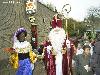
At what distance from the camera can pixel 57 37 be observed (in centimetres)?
1246

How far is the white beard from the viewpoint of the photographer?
1215 cm

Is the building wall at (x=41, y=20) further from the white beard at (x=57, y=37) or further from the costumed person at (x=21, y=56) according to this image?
the costumed person at (x=21, y=56)

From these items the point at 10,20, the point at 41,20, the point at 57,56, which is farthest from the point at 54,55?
the point at 41,20

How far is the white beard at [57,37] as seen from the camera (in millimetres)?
12155

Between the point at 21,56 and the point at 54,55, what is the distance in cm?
114

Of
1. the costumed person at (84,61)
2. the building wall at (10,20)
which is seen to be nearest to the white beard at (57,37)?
the costumed person at (84,61)

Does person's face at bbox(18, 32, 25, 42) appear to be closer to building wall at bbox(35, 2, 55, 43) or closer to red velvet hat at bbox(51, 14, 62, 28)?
red velvet hat at bbox(51, 14, 62, 28)

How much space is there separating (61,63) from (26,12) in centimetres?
2278

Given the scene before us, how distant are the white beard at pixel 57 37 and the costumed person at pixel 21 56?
3.49 ft

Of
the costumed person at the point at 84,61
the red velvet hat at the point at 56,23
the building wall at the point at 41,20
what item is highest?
the red velvet hat at the point at 56,23

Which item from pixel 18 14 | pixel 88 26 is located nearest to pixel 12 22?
pixel 18 14

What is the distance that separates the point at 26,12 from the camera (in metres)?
34.5

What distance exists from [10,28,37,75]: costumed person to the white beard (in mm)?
1063

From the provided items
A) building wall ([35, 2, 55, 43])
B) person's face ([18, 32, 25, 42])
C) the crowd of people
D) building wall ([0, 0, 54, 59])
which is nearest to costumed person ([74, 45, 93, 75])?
the crowd of people
